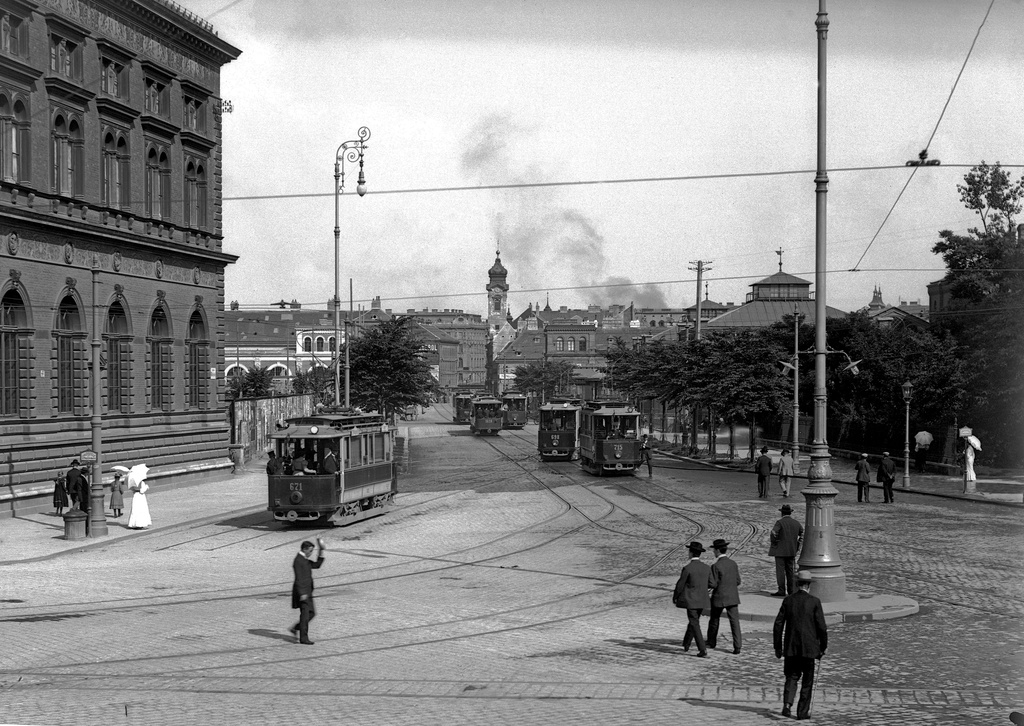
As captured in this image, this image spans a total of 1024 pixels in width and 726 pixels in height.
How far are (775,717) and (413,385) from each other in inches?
1829

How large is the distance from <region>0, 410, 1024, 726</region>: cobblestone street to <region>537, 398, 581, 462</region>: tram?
21690mm

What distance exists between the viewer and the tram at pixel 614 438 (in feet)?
149

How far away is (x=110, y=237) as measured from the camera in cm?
3853

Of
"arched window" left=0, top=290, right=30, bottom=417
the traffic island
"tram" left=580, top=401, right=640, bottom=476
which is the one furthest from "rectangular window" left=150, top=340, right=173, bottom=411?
the traffic island

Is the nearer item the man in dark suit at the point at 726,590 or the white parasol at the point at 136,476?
the man in dark suit at the point at 726,590

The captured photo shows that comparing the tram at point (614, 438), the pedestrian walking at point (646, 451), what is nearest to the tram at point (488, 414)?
the pedestrian walking at point (646, 451)

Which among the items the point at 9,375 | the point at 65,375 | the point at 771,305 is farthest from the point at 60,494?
the point at 771,305

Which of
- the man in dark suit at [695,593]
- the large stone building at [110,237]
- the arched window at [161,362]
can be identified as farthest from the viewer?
the arched window at [161,362]

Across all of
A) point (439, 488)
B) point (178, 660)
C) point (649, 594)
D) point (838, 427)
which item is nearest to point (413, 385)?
point (439, 488)

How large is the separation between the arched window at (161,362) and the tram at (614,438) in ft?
51.3

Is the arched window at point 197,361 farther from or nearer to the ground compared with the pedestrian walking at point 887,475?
farther from the ground

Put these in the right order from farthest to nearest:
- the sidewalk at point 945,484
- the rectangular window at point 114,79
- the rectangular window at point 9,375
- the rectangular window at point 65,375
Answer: the rectangular window at point 114,79 → the sidewalk at point 945,484 → the rectangular window at point 65,375 → the rectangular window at point 9,375

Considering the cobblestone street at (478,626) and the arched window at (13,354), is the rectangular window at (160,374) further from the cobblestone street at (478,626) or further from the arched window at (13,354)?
the cobblestone street at (478,626)

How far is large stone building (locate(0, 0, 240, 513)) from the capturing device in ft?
113
